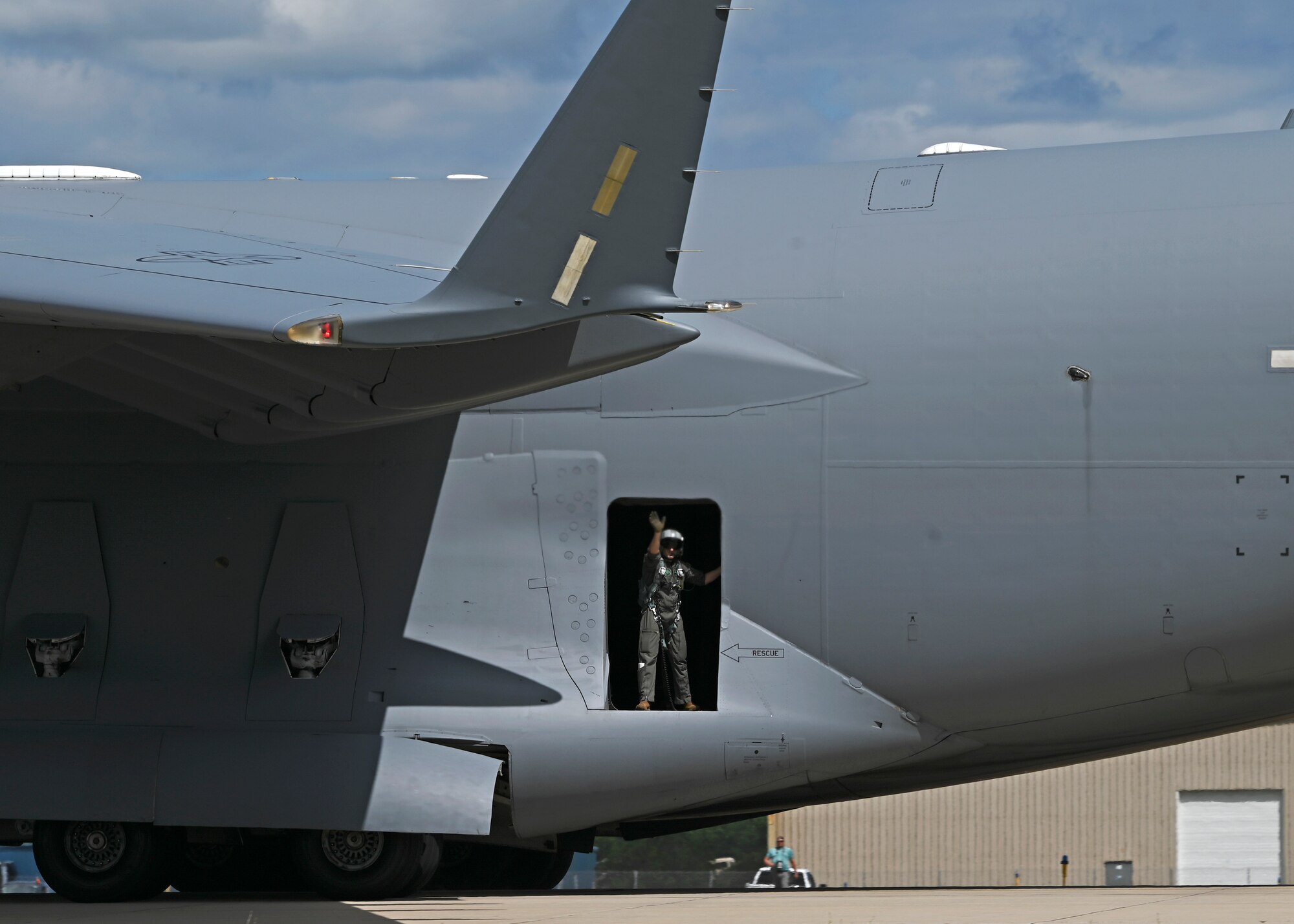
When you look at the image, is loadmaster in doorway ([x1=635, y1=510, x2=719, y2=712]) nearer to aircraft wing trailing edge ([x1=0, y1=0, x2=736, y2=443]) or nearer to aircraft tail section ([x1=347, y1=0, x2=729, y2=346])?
aircraft wing trailing edge ([x1=0, y1=0, x2=736, y2=443])

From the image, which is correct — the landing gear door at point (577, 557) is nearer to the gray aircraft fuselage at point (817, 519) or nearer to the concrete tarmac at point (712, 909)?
the gray aircraft fuselage at point (817, 519)

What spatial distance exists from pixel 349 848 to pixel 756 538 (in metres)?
3.30

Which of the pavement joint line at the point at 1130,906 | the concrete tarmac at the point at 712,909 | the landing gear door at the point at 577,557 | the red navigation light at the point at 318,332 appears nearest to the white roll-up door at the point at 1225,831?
the pavement joint line at the point at 1130,906

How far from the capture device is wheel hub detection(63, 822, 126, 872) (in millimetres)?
10195

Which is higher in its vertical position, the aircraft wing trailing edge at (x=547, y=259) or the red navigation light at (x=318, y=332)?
the aircraft wing trailing edge at (x=547, y=259)

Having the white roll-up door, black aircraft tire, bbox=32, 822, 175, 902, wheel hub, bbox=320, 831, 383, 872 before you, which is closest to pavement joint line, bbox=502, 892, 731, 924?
wheel hub, bbox=320, 831, 383, 872

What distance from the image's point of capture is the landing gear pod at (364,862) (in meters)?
9.99

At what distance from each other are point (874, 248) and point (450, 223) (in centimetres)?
300


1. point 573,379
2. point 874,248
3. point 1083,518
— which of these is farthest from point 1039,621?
point 573,379

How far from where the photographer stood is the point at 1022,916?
8.97 metres

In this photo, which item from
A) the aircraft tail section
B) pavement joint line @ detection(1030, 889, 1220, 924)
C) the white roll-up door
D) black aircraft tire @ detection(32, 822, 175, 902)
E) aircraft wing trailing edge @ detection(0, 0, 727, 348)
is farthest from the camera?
the white roll-up door

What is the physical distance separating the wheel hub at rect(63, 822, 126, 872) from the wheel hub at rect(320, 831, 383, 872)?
1.37m

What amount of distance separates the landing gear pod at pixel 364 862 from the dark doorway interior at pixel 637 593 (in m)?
1.59

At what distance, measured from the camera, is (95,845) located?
10211 millimetres
